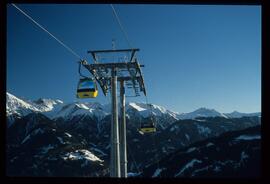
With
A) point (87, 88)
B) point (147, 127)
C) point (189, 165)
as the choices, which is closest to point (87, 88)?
point (87, 88)

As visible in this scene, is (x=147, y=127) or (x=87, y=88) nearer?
(x=87, y=88)

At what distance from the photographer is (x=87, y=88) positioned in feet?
48.1

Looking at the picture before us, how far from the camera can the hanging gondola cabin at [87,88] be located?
14.6 metres

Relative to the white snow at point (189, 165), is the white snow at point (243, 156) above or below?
above

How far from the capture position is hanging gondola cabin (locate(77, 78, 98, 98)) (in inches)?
575

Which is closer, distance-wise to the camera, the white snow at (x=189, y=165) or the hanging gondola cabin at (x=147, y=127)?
the hanging gondola cabin at (x=147, y=127)

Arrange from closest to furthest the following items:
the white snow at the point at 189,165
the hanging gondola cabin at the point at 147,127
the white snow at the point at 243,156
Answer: the hanging gondola cabin at the point at 147,127 < the white snow at the point at 243,156 < the white snow at the point at 189,165

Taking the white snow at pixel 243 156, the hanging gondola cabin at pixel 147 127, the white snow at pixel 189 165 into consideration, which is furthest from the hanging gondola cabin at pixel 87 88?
the white snow at pixel 243 156

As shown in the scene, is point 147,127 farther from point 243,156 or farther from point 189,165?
point 243,156

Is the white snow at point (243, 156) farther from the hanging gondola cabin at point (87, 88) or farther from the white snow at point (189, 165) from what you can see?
the hanging gondola cabin at point (87, 88)

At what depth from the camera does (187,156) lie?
18775 centimetres

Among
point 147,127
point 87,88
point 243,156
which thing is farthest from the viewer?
point 243,156

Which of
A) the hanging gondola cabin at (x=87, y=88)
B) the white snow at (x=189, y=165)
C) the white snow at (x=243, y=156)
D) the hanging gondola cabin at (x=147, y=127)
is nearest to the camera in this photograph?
the hanging gondola cabin at (x=87, y=88)
